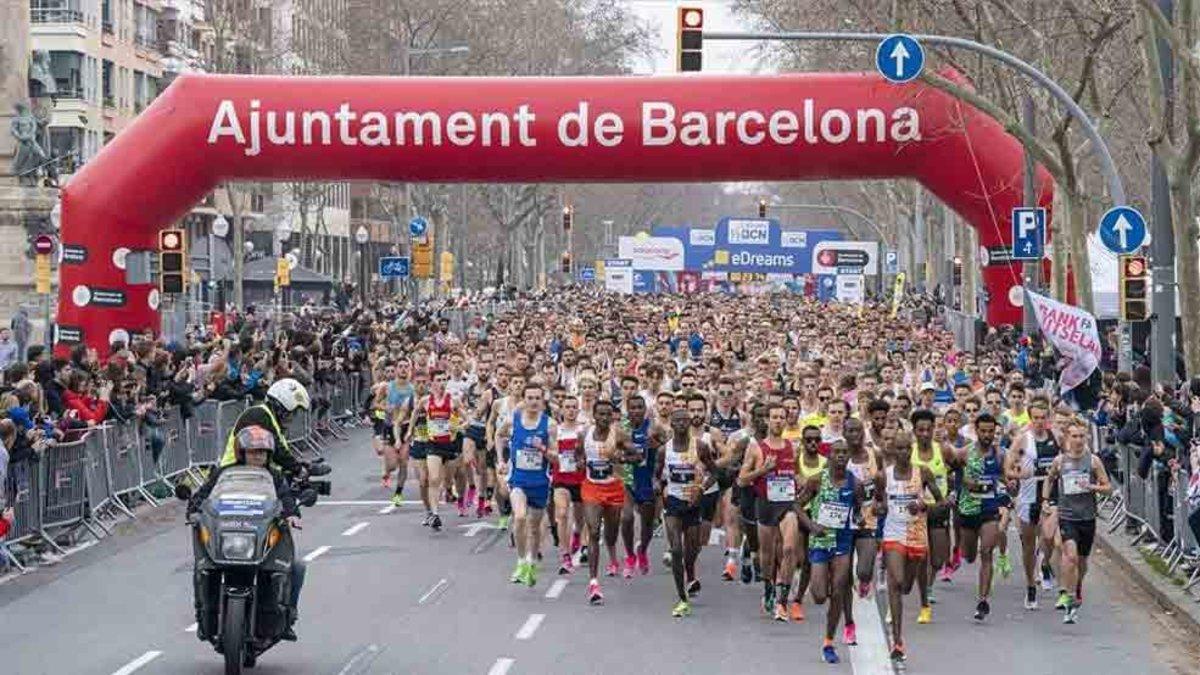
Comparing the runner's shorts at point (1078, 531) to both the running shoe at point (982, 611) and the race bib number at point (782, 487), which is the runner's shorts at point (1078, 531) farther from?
the race bib number at point (782, 487)

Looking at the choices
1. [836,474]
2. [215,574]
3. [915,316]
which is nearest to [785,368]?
[836,474]

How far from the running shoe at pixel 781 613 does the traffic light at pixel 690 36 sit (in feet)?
29.9

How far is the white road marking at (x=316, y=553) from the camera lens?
70.7 feet

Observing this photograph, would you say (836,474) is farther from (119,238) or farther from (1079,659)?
(119,238)

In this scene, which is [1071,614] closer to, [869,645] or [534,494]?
[869,645]

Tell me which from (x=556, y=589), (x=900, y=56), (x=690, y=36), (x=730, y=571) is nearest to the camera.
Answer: (x=556, y=589)

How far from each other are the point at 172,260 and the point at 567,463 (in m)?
12.8

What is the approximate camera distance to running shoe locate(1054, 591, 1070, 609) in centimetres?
1769

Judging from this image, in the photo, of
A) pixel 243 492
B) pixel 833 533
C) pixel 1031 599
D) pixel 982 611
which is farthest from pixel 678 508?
pixel 243 492

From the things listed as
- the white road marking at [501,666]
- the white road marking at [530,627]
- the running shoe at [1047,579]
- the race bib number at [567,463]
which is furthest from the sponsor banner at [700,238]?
the white road marking at [501,666]

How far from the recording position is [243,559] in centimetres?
1342

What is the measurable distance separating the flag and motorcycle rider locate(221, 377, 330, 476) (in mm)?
9739

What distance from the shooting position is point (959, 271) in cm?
6762

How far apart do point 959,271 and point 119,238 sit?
39.6 metres
